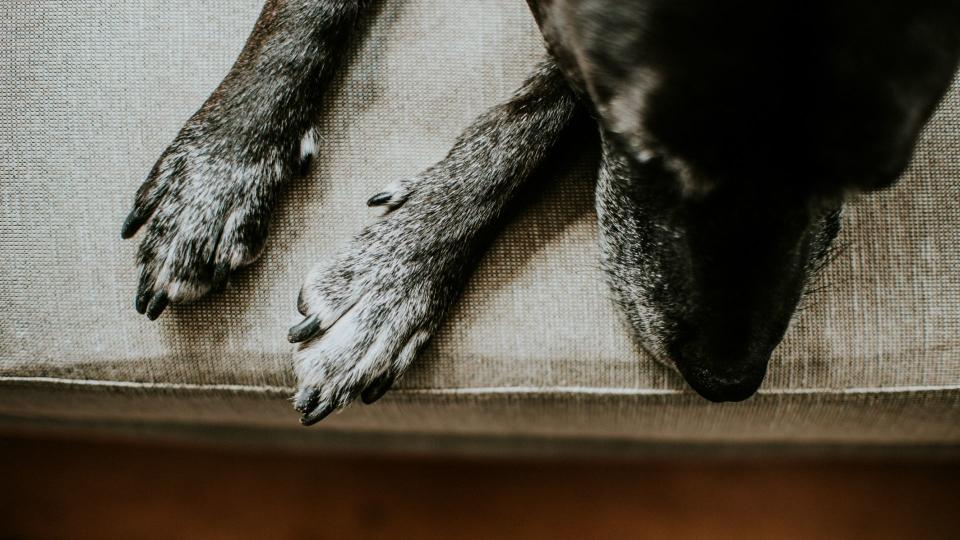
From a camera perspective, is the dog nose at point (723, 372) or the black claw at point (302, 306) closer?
the dog nose at point (723, 372)

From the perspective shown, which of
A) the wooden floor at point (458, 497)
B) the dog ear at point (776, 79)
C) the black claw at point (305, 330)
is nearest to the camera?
the dog ear at point (776, 79)

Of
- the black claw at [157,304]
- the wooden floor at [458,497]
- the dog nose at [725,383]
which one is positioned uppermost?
the black claw at [157,304]

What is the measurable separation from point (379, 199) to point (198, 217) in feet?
0.93

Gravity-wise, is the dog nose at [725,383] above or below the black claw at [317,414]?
below

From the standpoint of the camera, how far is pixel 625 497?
69.2 inches

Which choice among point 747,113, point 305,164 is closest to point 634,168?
point 747,113

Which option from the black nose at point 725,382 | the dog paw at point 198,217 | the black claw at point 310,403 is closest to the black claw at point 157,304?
the dog paw at point 198,217

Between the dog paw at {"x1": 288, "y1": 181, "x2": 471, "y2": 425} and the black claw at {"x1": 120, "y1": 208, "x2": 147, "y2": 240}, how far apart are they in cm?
28

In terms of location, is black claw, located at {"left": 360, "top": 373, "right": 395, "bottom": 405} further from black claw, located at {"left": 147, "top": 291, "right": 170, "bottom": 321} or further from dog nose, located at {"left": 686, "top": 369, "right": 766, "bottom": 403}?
dog nose, located at {"left": 686, "top": 369, "right": 766, "bottom": 403}

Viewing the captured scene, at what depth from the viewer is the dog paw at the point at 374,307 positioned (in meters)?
1.10

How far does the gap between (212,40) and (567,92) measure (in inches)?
24.2

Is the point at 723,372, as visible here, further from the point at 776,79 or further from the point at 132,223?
the point at 132,223

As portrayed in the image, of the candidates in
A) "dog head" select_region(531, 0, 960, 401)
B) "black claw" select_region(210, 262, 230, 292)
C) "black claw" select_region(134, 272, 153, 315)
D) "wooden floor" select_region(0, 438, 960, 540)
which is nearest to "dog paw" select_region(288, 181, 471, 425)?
"black claw" select_region(210, 262, 230, 292)

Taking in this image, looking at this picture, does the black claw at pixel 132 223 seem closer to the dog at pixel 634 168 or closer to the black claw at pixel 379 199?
the dog at pixel 634 168
